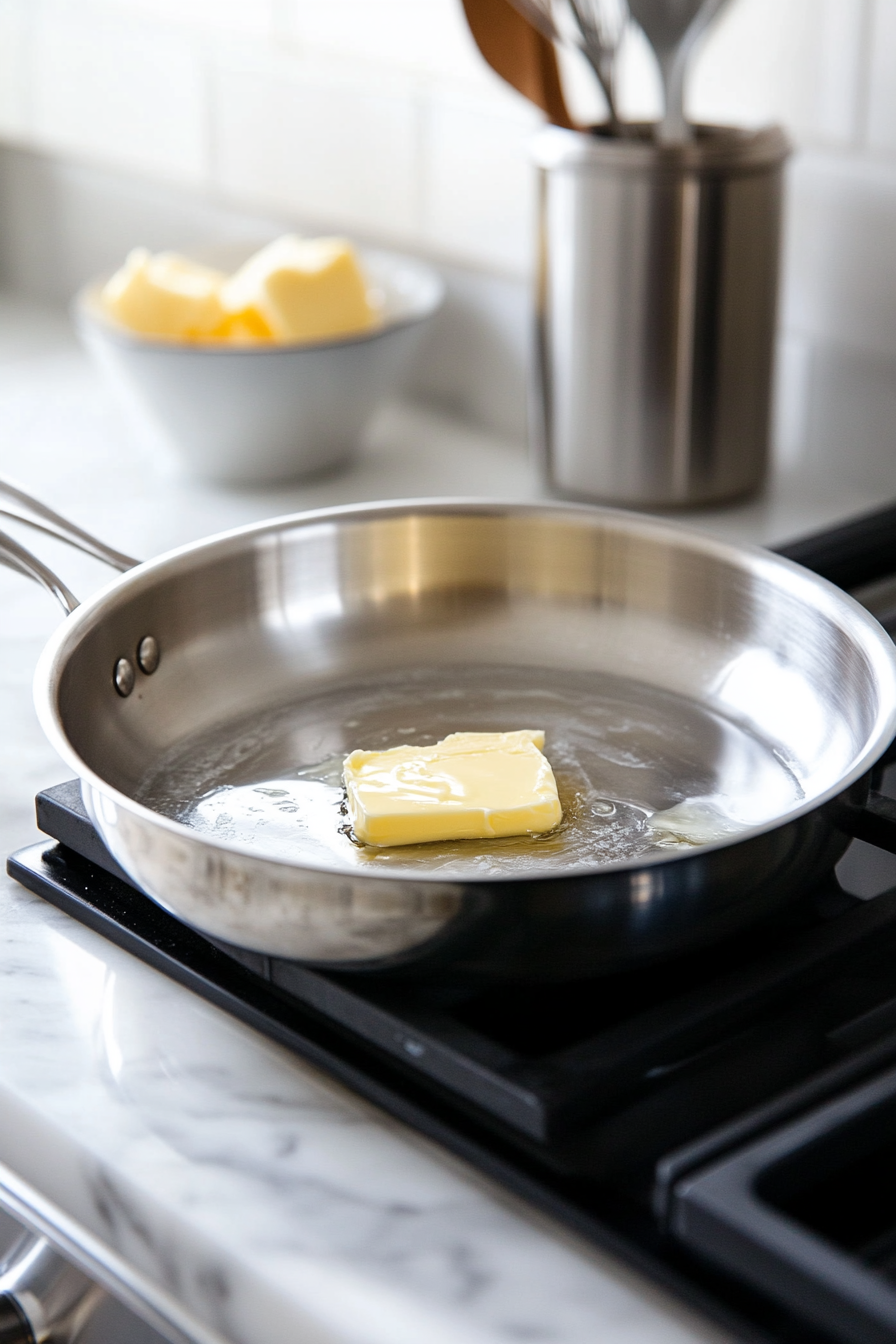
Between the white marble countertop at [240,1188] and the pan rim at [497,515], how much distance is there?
6cm

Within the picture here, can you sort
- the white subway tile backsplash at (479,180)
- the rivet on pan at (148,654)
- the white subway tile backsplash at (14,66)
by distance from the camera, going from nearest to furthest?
the rivet on pan at (148,654) < the white subway tile backsplash at (479,180) < the white subway tile backsplash at (14,66)

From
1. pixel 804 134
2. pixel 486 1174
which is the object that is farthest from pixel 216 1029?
pixel 804 134

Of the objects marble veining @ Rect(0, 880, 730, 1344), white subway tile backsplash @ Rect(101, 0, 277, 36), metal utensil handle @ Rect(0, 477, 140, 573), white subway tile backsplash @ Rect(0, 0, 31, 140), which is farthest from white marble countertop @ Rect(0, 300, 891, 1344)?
white subway tile backsplash @ Rect(0, 0, 31, 140)

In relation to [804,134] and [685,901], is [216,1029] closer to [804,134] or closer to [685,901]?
[685,901]

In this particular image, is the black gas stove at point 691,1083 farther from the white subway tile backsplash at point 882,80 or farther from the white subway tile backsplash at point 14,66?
the white subway tile backsplash at point 14,66

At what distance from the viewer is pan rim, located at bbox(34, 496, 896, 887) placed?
16.1 inches

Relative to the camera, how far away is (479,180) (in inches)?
41.4

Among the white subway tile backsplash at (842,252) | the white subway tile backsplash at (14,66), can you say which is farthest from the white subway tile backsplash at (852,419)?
the white subway tile backsplash at (14,66)

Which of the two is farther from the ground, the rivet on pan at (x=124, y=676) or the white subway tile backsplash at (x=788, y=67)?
the white subway tile backsplash at (x=788, y=67)

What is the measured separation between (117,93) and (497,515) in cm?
76

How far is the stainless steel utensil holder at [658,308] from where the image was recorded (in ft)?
2.64

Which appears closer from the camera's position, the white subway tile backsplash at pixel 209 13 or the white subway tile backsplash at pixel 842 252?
the white subway tile backsplash at pixel 842 252

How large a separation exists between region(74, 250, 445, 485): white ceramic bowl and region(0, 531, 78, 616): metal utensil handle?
0.32m

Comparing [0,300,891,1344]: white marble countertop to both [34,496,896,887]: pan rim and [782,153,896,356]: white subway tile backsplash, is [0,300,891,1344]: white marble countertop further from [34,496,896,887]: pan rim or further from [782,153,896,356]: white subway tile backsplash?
[782,153,896,356]: white subway tile backsplash
